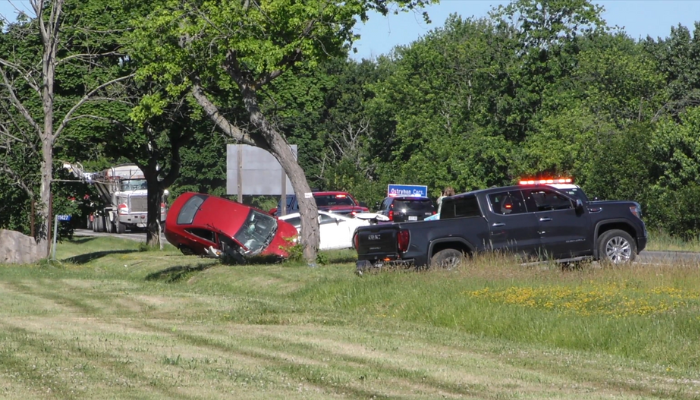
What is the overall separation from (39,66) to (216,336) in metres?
21.2

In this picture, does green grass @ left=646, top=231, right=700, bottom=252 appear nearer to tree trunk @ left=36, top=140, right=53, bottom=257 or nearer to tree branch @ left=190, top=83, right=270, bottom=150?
tree branch @ left=190, top=83, right=270, bottom=150

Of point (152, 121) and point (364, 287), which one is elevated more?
point (152, 121)

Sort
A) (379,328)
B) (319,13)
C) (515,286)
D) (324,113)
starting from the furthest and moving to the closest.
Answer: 1. (324,113)
2. (319,13)
3. (515,286)
4. (379,328)

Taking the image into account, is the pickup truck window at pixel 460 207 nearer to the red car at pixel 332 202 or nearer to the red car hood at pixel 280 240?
the red car hood at pixel 280 240

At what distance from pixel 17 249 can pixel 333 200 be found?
17612mm

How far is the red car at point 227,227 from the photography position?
88.1 ft

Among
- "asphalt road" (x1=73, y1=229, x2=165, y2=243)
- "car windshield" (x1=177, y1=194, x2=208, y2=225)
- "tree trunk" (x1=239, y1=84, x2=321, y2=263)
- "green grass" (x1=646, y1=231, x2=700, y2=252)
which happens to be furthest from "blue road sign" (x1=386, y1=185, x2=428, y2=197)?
"tree trunk" (x1=239, y1=84, x2=321, y2=263)

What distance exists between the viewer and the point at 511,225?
1994cm

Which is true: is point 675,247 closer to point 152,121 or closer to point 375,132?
point 152,121

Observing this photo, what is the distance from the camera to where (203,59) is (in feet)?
78.9

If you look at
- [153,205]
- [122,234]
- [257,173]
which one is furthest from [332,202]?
[122,234]

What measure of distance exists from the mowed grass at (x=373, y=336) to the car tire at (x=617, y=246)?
905 millimetres

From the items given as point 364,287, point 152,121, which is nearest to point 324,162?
point 152,121

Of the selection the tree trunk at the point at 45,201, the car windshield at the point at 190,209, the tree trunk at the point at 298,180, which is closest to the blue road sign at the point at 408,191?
the car windshield at the point at 190,209
